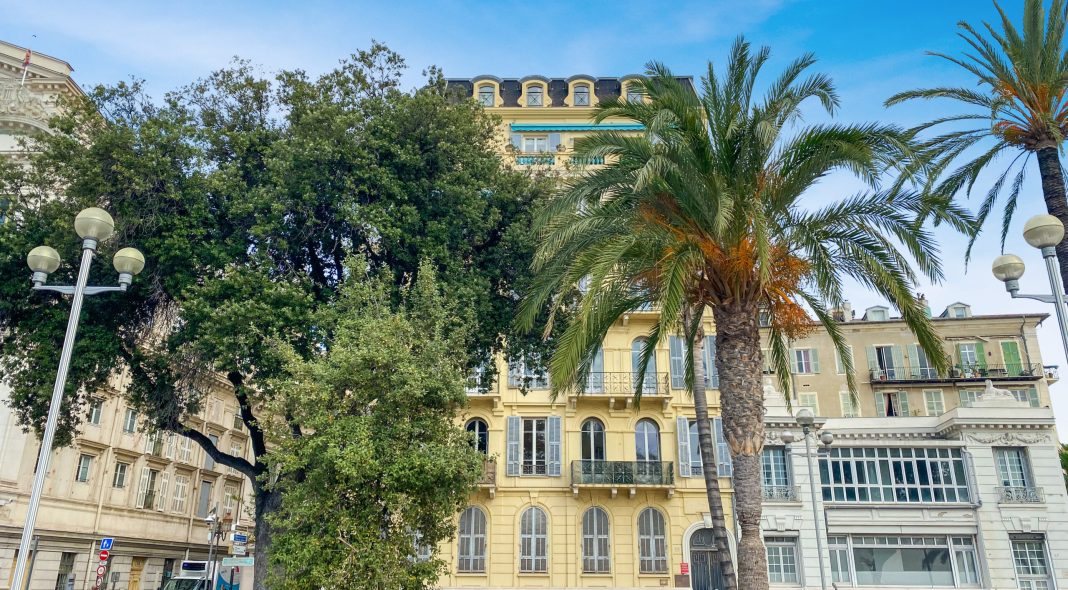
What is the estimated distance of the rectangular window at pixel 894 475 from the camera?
3033 centimetres

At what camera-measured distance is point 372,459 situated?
13.3 meters

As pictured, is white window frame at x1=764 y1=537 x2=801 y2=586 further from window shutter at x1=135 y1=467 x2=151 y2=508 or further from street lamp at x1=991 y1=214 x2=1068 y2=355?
window shutter at x1=135 y1=467 x2=151 y2=508

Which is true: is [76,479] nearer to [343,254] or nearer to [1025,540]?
[343,254]

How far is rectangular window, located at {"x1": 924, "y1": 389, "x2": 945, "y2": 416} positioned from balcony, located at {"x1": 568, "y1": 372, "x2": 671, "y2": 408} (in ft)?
58.7

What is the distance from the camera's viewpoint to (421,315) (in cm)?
1600

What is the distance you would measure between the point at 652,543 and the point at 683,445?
395 cm

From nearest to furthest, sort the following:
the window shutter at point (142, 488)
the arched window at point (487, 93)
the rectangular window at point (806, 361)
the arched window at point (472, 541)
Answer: the arched window at point (472, 541) → the window shutter at point (142, 488) → the arched window at point (487, 93) → the rectangular window at point (806, 361)

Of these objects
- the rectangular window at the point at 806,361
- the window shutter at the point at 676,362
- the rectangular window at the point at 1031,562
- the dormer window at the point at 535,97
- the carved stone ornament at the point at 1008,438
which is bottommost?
the rectangular window at the point at 1031,562

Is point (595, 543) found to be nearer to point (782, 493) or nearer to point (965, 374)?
point (782, 493)

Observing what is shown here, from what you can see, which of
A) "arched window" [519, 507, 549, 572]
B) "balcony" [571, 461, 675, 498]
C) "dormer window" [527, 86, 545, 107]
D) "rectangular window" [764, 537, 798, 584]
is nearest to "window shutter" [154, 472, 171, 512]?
"arched window" [519, 507, 549, 572]

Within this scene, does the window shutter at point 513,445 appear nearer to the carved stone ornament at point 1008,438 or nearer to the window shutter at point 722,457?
the window shutter at point 722,457

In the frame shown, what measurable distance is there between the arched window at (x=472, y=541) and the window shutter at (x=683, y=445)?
8.00 metres

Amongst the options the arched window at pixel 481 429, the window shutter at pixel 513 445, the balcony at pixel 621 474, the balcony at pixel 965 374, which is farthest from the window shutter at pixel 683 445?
the balcony at pixel 965 374

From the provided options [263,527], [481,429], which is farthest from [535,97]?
[263,527]
